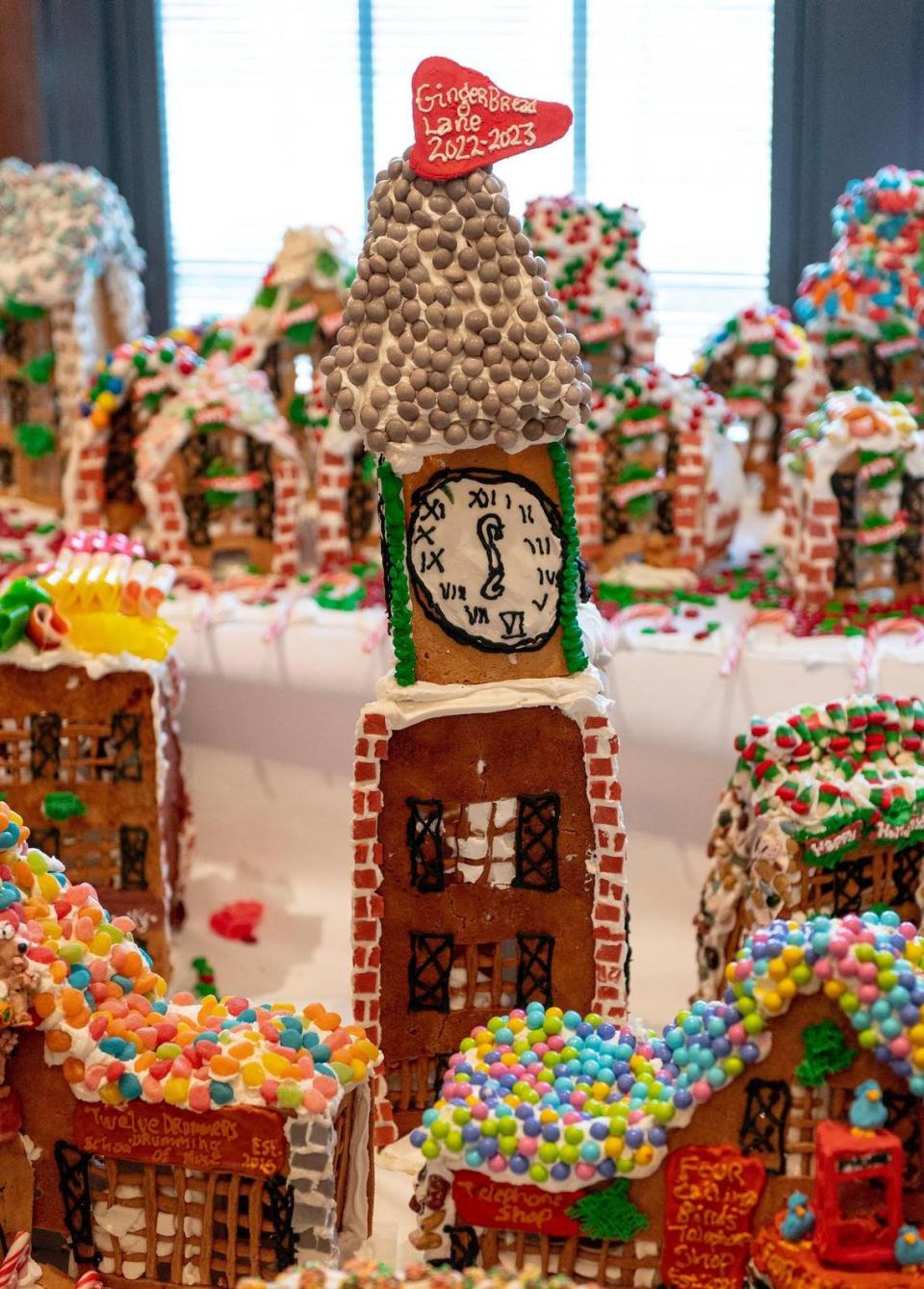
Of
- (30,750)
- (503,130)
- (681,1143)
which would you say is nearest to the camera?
(681,1143)

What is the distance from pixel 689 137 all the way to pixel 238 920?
10.6 ft

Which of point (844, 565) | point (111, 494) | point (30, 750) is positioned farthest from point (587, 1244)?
point (111, 494)

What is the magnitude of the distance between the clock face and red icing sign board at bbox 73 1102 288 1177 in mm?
1059

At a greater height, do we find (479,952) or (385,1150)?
(479,952)

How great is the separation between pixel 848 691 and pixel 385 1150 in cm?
171

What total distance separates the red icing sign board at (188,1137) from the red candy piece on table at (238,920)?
1.68 metres

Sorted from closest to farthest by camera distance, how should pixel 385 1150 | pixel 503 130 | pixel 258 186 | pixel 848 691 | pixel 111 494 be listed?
pixel 503 130
pixel 385 1150
pixel 848 691
pixel 111 494
pixel 258 186

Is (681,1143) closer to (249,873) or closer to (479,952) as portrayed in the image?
(479,952)

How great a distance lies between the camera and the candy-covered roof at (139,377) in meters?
5.13

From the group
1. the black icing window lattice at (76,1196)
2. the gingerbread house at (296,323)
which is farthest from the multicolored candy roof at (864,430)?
the black icing window lattice at (76,1196)

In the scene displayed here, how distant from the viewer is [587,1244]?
2.73 metres

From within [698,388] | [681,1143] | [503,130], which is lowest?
[681,1143]

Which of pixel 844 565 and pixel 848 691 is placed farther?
pixel 844 565

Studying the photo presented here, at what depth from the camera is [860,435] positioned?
4555mm
